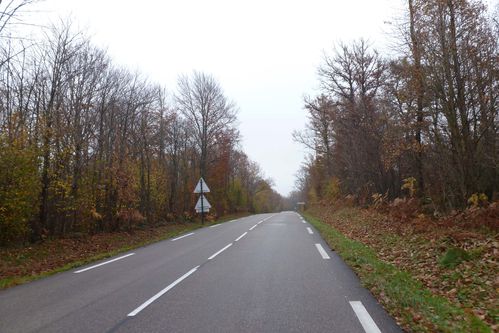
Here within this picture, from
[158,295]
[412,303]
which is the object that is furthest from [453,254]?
[158,295]

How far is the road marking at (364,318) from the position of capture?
15.3 ft

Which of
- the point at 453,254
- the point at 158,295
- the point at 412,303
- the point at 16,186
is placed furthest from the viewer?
the point at 16,186

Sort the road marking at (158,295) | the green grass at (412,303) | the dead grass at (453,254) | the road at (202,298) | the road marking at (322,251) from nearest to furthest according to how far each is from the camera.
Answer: the green grass at (412,303) → the road at (202,298) → the road marking at (158,295) → the dead grass at (453,254) → the road marking at (322,251)

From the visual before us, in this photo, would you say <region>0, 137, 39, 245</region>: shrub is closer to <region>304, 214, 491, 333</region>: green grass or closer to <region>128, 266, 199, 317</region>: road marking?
<region>128, 266, 199, 317</region>: road marking

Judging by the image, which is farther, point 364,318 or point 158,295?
point 158,295

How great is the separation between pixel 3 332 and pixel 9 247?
9.05m

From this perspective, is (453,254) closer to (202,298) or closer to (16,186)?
(202,298)

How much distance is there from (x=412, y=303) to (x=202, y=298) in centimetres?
325

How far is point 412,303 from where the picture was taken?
5570mm

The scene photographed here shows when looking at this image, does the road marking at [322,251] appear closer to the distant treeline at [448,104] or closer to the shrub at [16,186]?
the distant treeline at [448,104]

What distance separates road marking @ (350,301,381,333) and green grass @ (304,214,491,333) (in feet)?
1.14

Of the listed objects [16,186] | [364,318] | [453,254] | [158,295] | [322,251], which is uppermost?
[16,186]

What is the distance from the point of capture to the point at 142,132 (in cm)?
2453

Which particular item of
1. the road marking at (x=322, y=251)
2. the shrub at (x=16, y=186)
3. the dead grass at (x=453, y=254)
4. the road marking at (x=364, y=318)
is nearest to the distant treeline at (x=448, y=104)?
the dead grass at (x=453, y=254)
